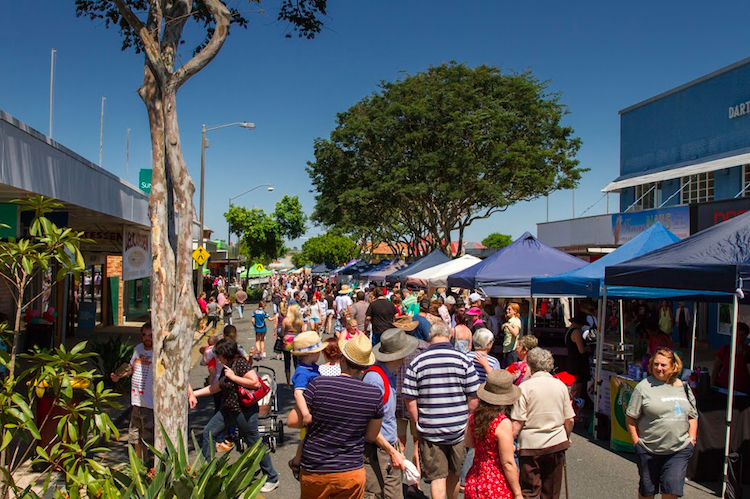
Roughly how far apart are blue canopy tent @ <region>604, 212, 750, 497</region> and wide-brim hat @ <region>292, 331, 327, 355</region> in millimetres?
4156

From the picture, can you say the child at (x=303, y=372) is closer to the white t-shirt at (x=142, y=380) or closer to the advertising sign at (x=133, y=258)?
the white t-shirt at (x=142, y=380)

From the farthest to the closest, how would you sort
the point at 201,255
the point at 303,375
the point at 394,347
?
1. the point at 201,255
2. the point at 394,347
3. the point at 303,375

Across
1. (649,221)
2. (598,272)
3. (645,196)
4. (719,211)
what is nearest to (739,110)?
(649,221)

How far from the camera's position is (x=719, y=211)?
707 inches

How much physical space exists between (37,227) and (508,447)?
3393 millimetres

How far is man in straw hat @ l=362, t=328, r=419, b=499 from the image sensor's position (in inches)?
199

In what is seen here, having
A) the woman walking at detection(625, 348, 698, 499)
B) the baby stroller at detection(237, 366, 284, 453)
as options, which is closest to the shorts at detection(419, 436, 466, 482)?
the woman walking at detection(625, 348, 698, 499)

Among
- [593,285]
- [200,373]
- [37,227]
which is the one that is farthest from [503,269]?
[37,227]

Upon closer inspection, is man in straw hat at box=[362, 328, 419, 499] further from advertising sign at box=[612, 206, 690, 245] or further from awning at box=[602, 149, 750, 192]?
awning at box=[602, 149, 750, 192]

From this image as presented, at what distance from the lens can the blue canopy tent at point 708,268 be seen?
22.5ft

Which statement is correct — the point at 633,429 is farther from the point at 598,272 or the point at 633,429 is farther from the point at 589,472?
the point at 598,272

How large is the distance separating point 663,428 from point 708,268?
2.53 m

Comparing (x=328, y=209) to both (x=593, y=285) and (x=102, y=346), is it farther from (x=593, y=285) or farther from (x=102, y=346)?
(x=593, y=285)

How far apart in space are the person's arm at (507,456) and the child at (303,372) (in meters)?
1.33
